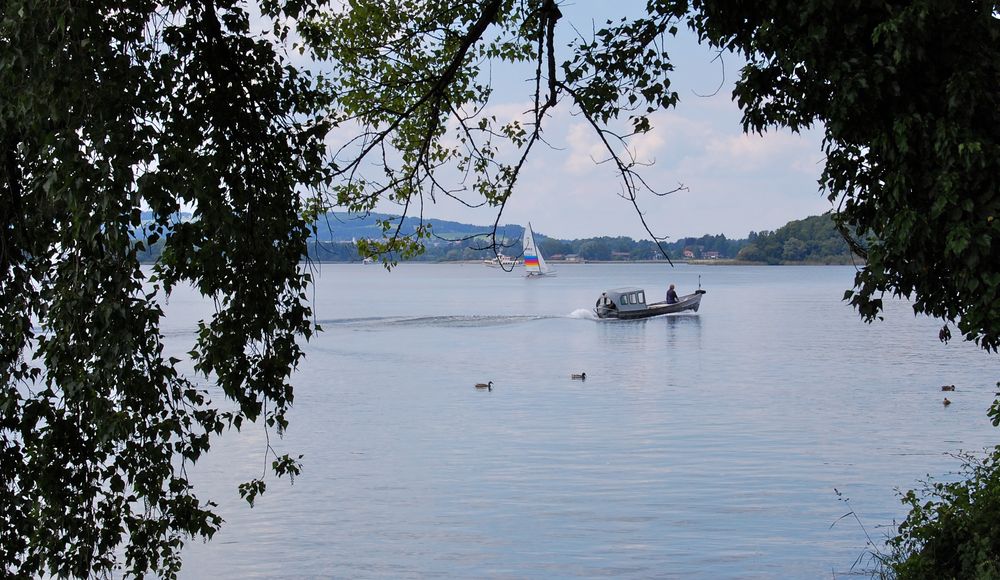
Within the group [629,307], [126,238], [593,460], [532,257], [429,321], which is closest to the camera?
[126,238]

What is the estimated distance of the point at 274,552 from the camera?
1502cm

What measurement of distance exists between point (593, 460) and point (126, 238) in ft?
53.2

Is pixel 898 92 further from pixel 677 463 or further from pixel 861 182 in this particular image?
pixel 677 463

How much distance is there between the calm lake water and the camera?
1464 cm

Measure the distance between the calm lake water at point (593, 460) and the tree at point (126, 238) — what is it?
751 centimetres

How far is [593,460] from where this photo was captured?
20859 millimetres

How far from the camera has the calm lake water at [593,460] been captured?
1464 centimetres

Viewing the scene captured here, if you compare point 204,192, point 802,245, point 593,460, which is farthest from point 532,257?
point 204,192

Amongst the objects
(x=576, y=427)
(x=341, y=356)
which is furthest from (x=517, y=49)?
(x=341, y=356)

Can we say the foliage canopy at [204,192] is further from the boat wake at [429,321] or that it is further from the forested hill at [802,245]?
the forested hill at [802,245]

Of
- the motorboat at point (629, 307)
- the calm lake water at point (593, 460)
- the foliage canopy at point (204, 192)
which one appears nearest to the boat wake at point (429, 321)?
the motorboat at point (629, 307)

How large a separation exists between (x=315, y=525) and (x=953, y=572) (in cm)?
1019

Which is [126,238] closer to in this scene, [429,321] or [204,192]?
[204,192]

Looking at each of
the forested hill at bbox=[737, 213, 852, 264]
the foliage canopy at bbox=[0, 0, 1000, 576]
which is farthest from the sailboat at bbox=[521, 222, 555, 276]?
the foliage canopy at bbox=[0, 0, 1000, 576]
